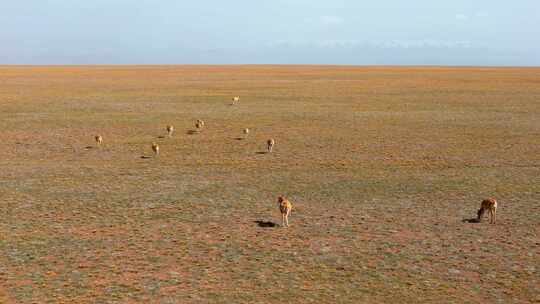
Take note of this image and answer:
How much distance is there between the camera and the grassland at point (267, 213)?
11.3 m

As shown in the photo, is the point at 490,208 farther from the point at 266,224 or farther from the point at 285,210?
the point at 266,224

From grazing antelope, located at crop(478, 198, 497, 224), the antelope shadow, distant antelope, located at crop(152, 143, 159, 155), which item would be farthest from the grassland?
distant antelope, located at crop(152, 143, 159, 155)

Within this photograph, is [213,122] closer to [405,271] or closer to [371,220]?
[371,220]

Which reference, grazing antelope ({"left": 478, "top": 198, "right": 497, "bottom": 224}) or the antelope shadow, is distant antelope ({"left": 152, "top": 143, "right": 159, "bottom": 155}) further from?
grazing antelope ({"left": 478, "top": 198, "right": 497, "bottom": 224})

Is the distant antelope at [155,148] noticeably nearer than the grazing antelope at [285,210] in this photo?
No

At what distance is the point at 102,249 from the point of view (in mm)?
13281

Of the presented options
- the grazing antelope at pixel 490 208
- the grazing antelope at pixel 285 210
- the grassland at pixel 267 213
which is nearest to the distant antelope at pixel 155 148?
the grassland at pixel 267 213

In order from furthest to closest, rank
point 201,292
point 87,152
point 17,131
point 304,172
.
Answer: point 17,131 < point 87,152 < point 304,172 < point 201,292

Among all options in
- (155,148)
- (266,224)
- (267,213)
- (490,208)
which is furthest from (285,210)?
(155,148)

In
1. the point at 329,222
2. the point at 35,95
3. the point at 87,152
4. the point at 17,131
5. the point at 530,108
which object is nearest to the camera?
the point at 329,222

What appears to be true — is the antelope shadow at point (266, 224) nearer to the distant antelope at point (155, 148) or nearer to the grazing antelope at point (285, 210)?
the grazing antelope at point (285, 210)

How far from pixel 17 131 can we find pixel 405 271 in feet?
94.7

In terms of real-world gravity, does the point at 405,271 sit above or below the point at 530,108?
below

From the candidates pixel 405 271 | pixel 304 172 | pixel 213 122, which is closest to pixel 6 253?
pixel 405 271
